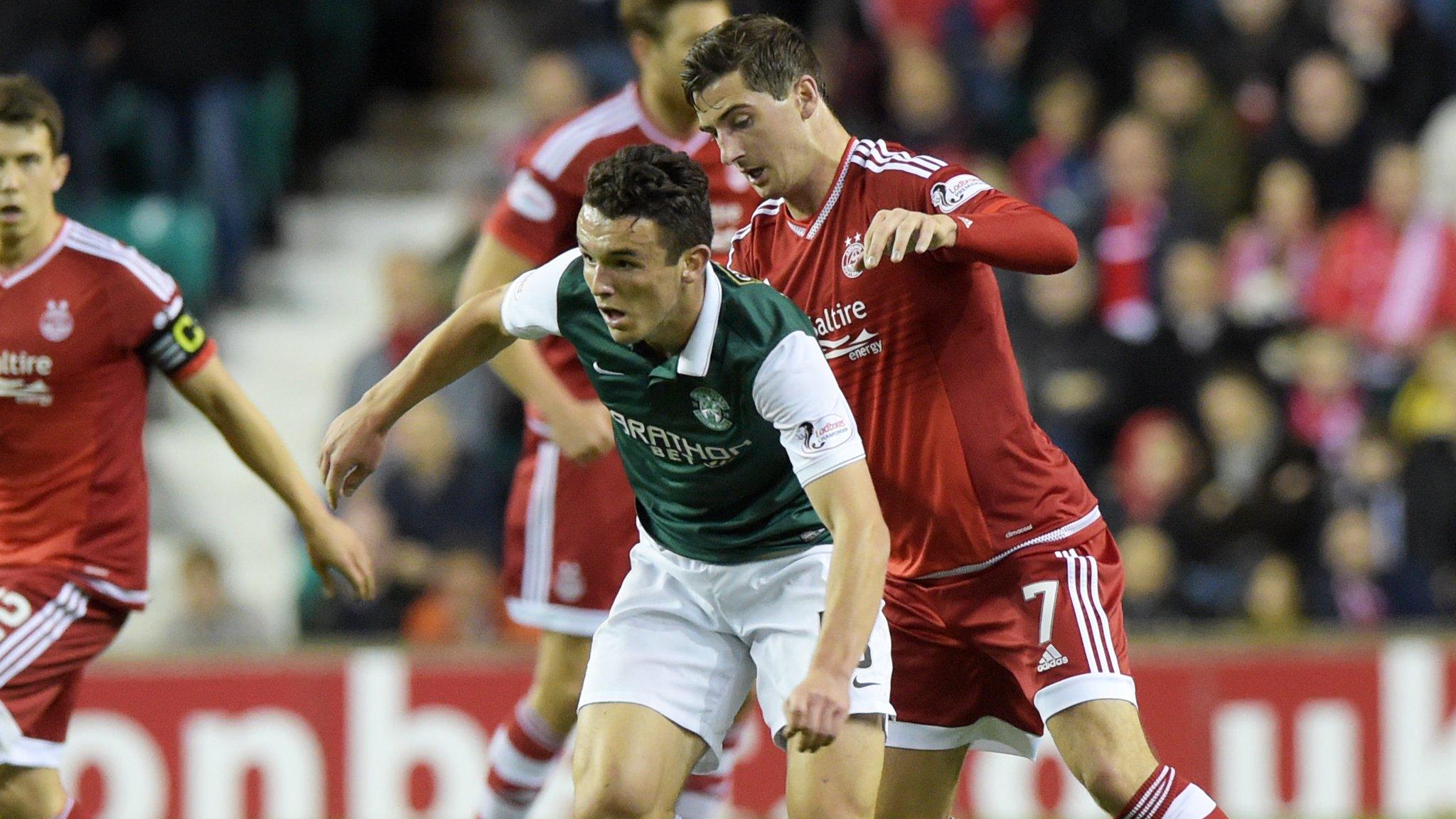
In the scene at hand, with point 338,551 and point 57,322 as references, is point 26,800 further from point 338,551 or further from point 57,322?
point 57,322

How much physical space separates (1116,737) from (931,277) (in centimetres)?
115

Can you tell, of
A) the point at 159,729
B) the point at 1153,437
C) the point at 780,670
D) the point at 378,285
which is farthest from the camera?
the point at 378,285

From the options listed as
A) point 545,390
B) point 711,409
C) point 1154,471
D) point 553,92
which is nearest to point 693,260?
point 711,409

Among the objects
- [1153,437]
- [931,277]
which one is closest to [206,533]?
[1153,437]

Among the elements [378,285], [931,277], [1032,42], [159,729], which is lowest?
[159,729]

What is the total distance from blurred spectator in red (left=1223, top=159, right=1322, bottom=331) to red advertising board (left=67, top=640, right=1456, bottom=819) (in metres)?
2.28

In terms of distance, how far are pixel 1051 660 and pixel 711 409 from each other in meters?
1.03

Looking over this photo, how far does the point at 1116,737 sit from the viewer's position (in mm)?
5102

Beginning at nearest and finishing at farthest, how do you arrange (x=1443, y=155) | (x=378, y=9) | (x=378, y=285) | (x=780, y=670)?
(x=780, y=670) → (x=1443, y=155) → (x=378, y=285) → (x=378, y=9)

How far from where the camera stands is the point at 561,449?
20.0 feet

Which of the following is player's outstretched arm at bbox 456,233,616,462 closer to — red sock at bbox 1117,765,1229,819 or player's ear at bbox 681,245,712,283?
player's ear at bbox 681,245,712,283

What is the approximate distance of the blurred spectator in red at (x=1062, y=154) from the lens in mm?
11117

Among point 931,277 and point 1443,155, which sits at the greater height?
point 1443,155

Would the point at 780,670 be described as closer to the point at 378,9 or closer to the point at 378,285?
the point at 378,285
